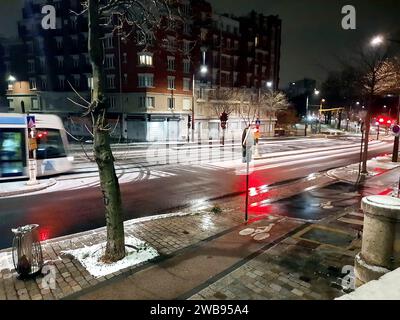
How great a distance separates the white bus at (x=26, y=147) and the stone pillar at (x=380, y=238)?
13.8 meters

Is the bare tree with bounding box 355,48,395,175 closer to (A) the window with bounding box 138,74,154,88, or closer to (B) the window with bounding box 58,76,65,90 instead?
(A) the window with bounding box 138,74,154,88

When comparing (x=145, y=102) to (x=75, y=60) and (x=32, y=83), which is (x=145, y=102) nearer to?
(x=75, y=60)

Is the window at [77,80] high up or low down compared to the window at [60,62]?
down

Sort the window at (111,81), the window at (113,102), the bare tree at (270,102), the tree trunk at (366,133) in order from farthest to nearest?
the bare tree at (270,102) < the window at (113,102) < the window at (111,81) < the tree trunk at (366,133)

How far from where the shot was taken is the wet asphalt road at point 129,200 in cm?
886

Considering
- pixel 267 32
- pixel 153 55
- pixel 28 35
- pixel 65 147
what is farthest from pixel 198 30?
pixel 65 147

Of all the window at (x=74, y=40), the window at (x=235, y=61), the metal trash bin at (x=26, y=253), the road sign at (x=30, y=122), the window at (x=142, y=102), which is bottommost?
the metal trash bin at (x=26, y=253)

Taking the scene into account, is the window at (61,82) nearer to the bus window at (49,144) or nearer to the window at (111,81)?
the window at (111,81)

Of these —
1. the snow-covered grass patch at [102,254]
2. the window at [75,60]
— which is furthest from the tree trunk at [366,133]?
the window at [75,60]

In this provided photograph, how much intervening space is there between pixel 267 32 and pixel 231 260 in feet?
200

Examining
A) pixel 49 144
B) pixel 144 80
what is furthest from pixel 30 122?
pixel 144 80
